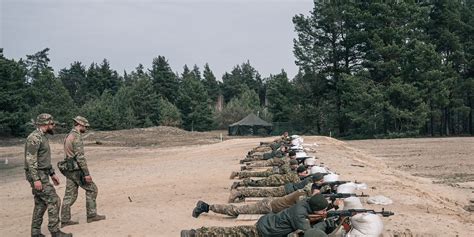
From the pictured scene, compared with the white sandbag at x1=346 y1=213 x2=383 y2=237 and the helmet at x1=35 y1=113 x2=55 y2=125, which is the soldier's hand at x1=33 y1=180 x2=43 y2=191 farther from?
the white sandbag at x1=346 y1=213 x2=383 y2=237

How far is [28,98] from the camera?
64.9 m

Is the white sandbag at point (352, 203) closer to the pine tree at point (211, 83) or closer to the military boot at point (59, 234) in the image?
the military boot at point (59, 234)

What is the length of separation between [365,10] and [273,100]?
24.1 metres

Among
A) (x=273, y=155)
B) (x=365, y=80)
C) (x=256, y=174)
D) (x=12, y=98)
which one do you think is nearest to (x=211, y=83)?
(x=12, y=98)

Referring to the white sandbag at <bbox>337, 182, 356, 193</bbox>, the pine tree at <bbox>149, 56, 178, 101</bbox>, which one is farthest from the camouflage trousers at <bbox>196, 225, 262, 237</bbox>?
the pine tree at <bbox>149, 56, 178, 101</bbox>

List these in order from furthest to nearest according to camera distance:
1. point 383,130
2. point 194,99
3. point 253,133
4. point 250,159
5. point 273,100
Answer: point 194,99
point 273,100
point 253,133
point 383,130
point 250,159

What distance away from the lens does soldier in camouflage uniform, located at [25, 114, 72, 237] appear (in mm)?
8633

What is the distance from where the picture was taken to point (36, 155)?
8758mm

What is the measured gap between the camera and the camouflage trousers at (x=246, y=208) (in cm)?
953

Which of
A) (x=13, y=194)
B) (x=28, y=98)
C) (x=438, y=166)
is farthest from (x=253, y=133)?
(x=13, y=194)

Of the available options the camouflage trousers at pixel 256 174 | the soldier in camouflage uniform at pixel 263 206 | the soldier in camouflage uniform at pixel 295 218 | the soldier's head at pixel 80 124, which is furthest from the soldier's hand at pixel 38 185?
the camouflage trousers at pixel 256 174

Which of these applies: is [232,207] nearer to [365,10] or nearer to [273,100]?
[365,10]

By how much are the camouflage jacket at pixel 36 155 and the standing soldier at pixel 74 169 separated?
2.13ft

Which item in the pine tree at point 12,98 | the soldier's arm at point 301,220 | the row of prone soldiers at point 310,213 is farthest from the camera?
the pine tree at point 12,98
